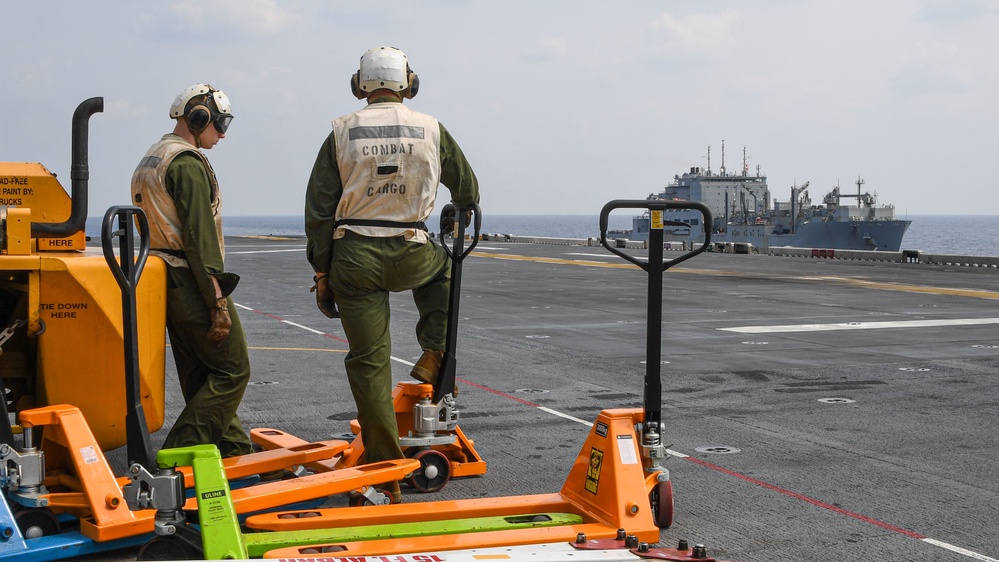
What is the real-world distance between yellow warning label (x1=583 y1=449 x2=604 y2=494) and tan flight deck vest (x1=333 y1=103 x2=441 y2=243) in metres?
1.31

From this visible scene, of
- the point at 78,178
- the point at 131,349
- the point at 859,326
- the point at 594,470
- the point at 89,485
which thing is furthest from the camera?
the point at 859,326

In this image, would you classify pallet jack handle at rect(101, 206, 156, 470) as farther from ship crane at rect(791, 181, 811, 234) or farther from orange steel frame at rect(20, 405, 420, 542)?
ship crane at rect(791, 181, 811, 234)

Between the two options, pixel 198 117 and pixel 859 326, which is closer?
pixel 198 117

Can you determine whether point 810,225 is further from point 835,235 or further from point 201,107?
point 201,107

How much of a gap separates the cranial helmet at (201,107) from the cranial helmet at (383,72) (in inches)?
29.2

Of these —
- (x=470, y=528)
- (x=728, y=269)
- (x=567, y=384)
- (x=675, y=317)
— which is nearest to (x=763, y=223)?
(x=728, y=269)

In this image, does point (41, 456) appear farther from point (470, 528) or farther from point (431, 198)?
point (431, 198)

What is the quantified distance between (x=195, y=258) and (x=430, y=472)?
1.52 m

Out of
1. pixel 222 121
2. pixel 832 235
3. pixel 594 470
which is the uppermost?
pixel 222 121

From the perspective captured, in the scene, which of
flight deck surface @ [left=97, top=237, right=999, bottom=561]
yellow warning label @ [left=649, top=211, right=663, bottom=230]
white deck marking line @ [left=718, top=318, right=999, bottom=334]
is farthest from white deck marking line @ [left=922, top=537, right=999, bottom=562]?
white deck marking line @ [left=718, top=318, right=999, bottom=334]

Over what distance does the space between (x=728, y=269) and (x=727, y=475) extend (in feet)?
72.9

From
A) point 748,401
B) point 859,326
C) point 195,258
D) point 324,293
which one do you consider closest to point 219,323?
point 195,258

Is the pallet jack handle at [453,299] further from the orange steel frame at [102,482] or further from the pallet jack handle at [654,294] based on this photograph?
the pallet jack handle at [654,294]

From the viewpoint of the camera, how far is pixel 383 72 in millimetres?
4918
